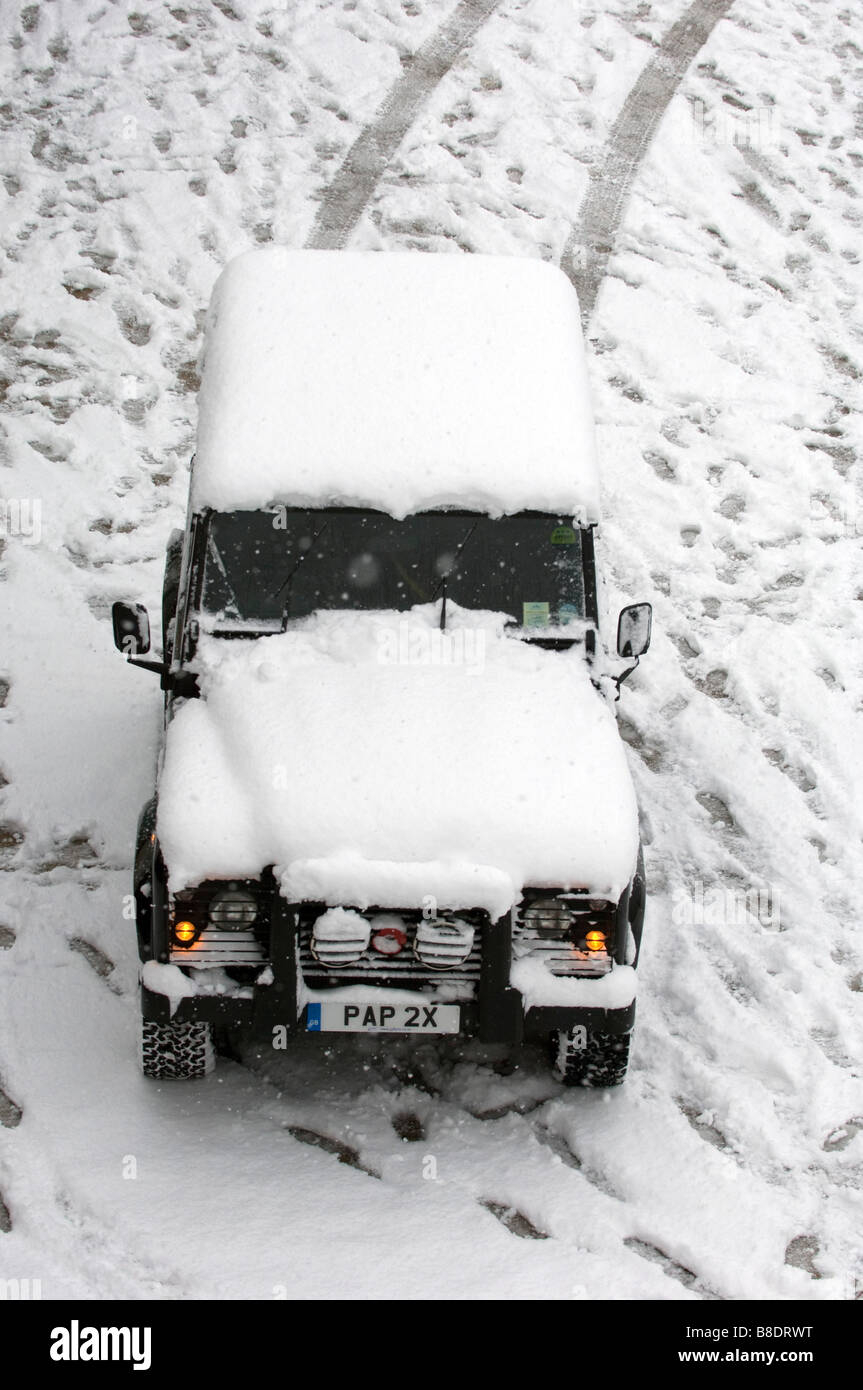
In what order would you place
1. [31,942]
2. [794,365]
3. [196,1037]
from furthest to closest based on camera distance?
[794,365] → [31,942] → [196,1037]

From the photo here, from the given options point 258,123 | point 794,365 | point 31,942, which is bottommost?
point 31,942

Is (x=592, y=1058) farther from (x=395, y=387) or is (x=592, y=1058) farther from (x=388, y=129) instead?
(x=388, y=129)

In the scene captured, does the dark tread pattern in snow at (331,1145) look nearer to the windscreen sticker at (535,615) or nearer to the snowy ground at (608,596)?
the snowy ground at (608,596)

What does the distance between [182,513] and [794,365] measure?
4.46 metres

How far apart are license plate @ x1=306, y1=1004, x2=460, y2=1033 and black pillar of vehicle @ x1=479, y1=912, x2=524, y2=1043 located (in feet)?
0.34

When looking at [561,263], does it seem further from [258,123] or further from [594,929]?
[594,929]

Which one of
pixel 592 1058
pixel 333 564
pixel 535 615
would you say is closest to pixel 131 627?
pixel 333 564

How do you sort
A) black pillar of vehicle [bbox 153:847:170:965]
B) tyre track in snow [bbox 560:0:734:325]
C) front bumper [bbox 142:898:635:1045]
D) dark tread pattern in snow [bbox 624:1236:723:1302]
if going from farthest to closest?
tyre track in snow [bbox 560:0:734:325] < black pillar of vehicle [bbox 153:847:170:965] < front bumper [bbox 142:898:635:1045] < dark tread pattern in snow [bbox 624:1236:723:1302]

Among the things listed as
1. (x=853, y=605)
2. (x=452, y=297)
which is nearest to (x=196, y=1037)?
(x=452, y=297)

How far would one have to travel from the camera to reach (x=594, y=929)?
15.0 ft

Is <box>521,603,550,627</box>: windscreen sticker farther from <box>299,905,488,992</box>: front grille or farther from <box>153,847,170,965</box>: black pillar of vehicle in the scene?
<box>153,847,170,965</box>: black pillar of vehicle

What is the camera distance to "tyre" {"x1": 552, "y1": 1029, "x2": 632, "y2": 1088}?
492cm

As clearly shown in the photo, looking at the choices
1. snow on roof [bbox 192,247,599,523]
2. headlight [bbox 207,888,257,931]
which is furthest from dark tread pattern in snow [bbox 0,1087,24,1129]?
snow on roof [bbox 192,247,599,523]
